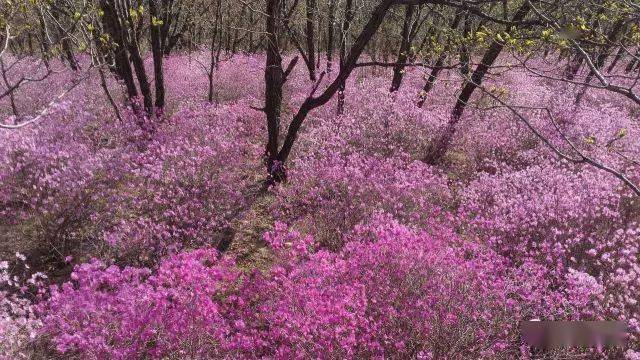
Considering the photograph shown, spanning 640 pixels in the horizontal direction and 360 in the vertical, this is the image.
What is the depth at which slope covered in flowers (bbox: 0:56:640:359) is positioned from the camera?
4.00m

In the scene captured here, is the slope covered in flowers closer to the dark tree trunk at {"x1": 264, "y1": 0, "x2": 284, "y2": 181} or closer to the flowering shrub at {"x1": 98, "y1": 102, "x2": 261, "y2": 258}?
the flowering shrub at {"x1": 98, "y1": 102, "x2": 261, "y2": 258}

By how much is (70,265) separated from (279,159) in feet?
12.1

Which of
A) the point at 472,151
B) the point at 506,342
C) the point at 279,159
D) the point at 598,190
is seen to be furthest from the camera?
the point at 472,151

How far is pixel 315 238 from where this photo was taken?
6.49 meters

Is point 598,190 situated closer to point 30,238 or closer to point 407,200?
point 407,200

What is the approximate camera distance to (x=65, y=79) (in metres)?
14.0

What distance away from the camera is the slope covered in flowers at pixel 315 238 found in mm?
3998

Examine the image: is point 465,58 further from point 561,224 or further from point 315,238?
point 315,238

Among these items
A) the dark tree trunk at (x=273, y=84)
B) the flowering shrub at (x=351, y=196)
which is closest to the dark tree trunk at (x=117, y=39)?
the dark tree trunk at (x=273, y=84)

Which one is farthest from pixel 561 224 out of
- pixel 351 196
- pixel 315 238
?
pixel 315 238

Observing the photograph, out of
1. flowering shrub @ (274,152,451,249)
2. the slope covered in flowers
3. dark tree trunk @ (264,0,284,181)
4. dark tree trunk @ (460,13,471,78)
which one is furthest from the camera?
dark tree trunk @ (264,0,284,181)

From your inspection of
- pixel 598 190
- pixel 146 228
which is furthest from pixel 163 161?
pixel 598 190

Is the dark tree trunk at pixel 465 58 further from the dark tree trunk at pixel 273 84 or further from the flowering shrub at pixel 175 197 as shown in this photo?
the flowering shrub at pixel 175 197

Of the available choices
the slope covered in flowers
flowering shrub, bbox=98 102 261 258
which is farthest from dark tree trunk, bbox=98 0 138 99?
flowering shrub, bbox=98 102 261 258
